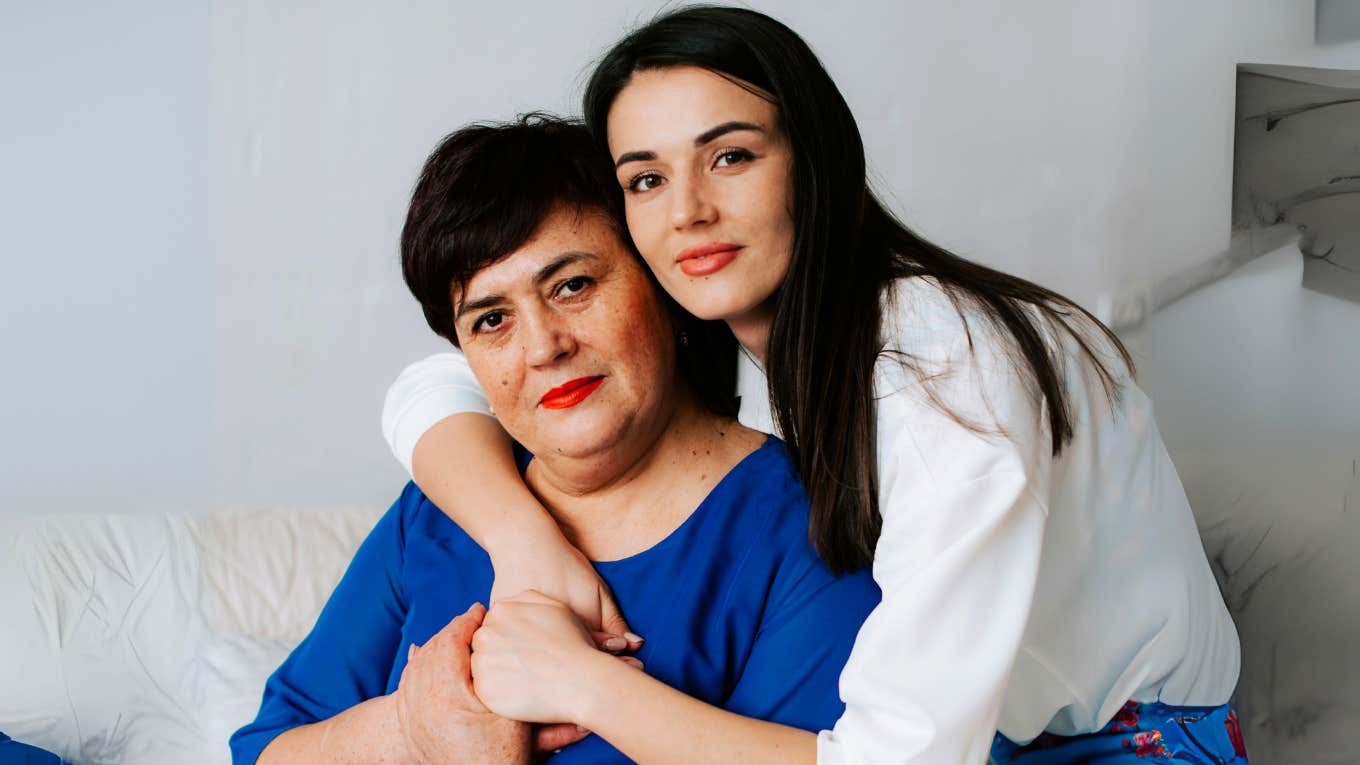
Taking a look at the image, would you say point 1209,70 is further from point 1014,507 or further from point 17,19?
point 17,19

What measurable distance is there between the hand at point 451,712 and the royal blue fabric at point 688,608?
9 centimetres

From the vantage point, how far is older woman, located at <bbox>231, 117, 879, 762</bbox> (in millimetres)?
1413

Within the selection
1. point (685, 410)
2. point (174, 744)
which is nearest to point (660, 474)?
point (685, 410)

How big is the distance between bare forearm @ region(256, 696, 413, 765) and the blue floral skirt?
2.68 feet

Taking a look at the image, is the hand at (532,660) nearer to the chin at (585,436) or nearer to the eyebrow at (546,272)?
the chin at (585,436)

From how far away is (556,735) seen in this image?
1430 mm

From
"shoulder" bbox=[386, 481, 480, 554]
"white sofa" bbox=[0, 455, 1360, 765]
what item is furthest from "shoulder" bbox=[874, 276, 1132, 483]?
"white sofa" bbox=[0, 455, 1360, 765]

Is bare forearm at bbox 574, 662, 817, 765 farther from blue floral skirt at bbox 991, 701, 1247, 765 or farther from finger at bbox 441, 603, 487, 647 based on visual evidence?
blue floral skirt at bbox 991, 701, 1247, 765

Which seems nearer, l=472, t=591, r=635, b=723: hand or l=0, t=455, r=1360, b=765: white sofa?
l=472, t=591, r=635, b=723: hand

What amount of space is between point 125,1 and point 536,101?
936 millimetres

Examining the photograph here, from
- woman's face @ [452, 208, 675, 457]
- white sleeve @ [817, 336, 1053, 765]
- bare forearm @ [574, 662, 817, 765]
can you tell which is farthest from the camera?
woman's face @ [452, 208, 675, 457]

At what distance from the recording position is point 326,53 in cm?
283

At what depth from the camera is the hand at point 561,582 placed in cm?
147

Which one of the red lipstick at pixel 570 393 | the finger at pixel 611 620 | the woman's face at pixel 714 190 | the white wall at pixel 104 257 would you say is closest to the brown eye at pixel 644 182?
the woman's face at pixel 714 190
